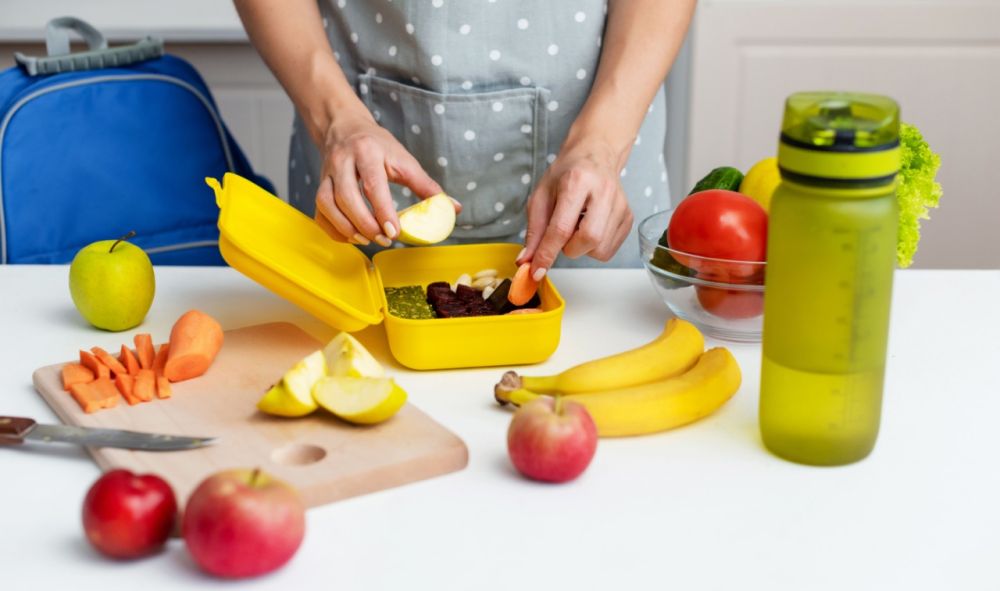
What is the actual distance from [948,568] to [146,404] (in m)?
0.70

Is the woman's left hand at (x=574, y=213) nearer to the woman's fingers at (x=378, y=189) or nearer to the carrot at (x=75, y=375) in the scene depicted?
the woman's fingers at (x=378, y=189)

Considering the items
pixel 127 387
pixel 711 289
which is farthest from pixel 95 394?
pixel 711 289

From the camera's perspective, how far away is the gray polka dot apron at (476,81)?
1499mm

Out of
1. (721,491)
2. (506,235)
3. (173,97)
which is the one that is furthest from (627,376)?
(173,97)

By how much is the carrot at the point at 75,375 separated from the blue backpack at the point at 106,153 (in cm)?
86

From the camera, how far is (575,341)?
1.25 metres

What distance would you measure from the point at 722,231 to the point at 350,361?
1.35 feet

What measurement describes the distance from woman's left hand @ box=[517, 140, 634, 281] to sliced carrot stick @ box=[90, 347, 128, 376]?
41cm

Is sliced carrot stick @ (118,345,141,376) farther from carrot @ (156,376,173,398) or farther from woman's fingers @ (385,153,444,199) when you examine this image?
woman's fingers @ (385,153,444,199)

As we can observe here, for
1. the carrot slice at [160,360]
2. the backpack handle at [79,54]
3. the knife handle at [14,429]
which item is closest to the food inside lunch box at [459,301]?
the carrot slice at [160,360]

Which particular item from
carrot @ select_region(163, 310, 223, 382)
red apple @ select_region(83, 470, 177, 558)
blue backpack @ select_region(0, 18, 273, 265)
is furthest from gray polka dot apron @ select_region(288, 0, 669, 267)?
red apple @ select_region(83, 470, 177, 558)

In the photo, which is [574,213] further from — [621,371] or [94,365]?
[94,365]

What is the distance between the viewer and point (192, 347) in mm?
1116

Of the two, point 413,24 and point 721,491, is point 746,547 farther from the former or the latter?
point 413,24
